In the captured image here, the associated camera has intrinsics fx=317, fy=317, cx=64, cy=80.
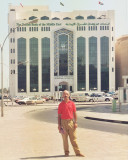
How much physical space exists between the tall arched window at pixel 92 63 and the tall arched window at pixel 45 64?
41.9 feet

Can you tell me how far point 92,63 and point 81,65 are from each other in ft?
11.2

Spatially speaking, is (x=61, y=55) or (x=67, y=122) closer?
(x=67, y=122)

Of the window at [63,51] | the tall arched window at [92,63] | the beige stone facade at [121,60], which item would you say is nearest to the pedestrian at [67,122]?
the tall arched window at [92,63]

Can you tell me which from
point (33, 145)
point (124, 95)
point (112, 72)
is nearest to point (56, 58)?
point (112, 72)

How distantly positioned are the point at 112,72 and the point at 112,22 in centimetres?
1617

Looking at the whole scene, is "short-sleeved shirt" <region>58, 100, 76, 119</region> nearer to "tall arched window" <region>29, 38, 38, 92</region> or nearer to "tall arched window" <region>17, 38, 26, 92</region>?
"tall arched window" <region>17, 38, 26, 92</region>

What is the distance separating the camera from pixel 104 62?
9562 centimetres

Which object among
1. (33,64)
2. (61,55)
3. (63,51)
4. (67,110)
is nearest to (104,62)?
(63,51)

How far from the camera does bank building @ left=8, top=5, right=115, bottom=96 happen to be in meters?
95.1

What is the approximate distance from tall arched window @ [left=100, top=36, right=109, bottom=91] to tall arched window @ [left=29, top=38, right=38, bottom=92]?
65.2 ft

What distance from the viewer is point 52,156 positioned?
8.45 metres

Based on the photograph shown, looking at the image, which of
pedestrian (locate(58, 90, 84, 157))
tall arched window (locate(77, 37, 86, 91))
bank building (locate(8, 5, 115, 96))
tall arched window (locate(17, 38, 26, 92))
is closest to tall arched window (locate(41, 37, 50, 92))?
bank building (locate(8, 5, 115, 96))

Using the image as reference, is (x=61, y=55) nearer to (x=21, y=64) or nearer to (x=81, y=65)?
(x=81, y=65)

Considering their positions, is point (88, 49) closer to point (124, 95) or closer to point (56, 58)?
point (56, 58)
